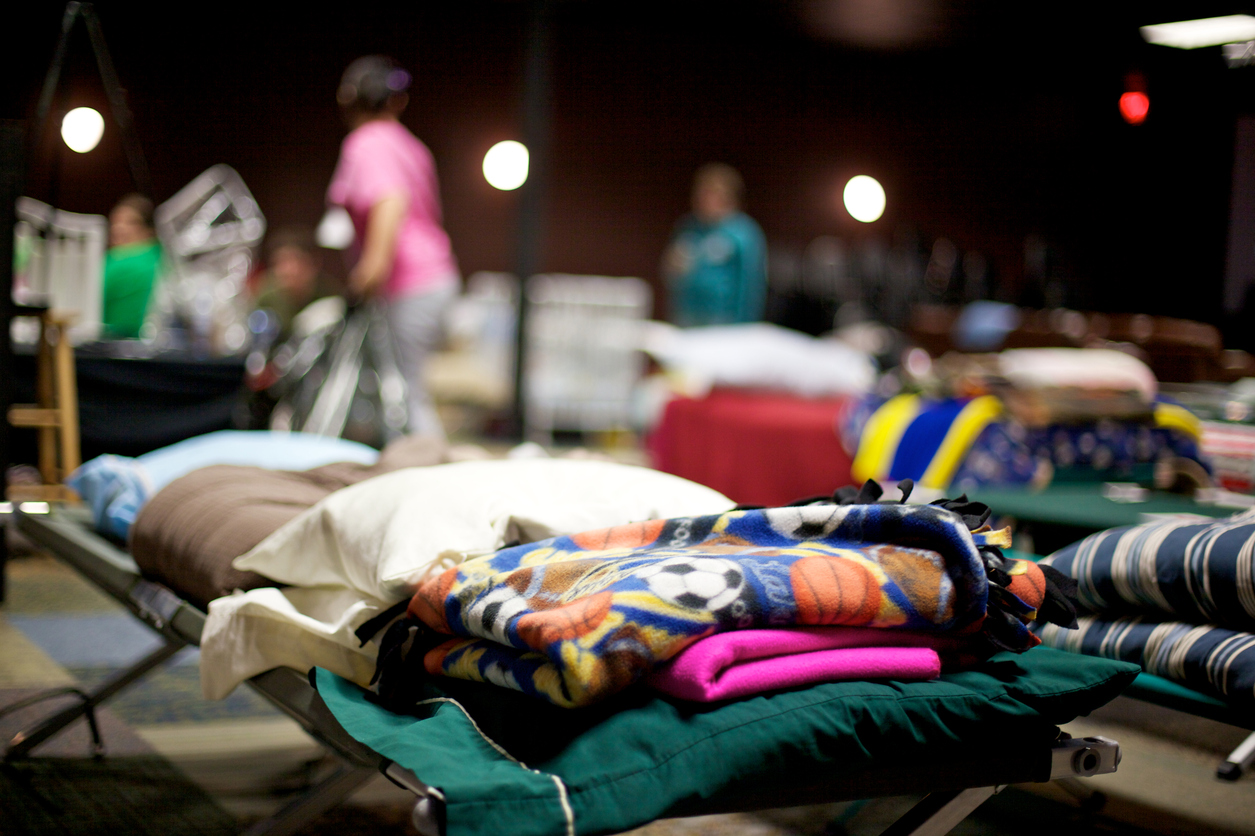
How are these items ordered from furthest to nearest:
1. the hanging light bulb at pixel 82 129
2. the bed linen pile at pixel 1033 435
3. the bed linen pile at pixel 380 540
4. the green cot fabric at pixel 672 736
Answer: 1. the bed linen pile at pixel 1033 435
2. the hanging light bulb at pixel 82 129
3. the bed linen pile at pixel 380 540
4. the green cot fabric at pixel 672 736

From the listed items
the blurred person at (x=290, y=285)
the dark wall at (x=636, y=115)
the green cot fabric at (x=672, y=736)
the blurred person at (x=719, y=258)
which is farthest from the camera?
the dark wall at (x=636, y=115)

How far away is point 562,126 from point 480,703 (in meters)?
7.26

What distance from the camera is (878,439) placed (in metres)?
2.99

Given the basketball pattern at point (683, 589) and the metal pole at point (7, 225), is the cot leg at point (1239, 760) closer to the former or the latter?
the basketball pattern at point (683, 589)

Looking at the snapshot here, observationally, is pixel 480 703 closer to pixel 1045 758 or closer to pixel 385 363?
pixel 1045 758

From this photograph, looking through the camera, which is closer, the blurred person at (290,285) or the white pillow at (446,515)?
the white pillow at (446,515)

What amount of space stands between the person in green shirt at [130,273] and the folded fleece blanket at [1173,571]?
8.88ft

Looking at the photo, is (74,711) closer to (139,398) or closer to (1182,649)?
(1182,649)

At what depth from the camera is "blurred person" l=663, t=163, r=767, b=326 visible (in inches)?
197

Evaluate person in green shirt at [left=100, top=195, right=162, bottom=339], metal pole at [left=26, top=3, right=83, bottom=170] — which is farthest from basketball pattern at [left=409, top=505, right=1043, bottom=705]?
person in green shirt at [left=100, top=195, right=162, bottom=339]

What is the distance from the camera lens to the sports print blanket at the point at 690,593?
0.70 metres

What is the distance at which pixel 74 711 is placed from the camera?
1502mm

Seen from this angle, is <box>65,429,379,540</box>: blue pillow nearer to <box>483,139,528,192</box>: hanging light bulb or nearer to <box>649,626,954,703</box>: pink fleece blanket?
<box>649,626,954,703</box>: pink fleece blanket

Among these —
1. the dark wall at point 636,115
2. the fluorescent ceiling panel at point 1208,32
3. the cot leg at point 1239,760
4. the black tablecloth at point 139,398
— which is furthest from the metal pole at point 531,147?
the cot leg at point 1239,760
